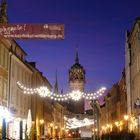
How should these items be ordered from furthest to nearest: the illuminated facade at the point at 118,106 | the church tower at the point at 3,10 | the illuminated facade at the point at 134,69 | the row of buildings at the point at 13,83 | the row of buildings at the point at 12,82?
the illuminated facade at the point at 118,106 < the illuminated facade at the point at 134,69 < the church tower at the point at 3,10 < the row of buildings at the point at 13,83 < the row of buildings at the point at 12,82

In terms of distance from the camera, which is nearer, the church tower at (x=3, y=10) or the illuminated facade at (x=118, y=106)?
the church tower at (x=3, y=10)

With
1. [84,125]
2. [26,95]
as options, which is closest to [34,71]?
[26,95]

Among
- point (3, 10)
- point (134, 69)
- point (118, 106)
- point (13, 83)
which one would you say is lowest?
point (118, 106)

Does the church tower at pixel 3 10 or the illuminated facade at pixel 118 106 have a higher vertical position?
the church tower at pixel 3 10

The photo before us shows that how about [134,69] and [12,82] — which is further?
[134,69]

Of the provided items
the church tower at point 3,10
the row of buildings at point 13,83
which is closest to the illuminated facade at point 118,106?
the row of buildings at point 13,83

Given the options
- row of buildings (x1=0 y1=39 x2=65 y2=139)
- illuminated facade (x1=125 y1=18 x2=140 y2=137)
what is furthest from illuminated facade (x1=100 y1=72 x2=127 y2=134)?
row of buildings (x1=0 y1=39 x2=65 y2=139)

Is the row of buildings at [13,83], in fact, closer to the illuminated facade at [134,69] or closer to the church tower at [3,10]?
the church tower at [3,10]

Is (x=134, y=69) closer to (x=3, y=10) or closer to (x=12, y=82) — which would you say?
(x=12, y=82)

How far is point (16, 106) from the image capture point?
2229 inches

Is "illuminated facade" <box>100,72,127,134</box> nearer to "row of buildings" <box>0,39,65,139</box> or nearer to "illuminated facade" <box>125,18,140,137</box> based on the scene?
"illuminated facade" <box>125,18,140,137</box>

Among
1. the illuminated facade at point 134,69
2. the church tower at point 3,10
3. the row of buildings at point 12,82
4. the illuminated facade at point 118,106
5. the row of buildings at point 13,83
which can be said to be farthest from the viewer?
the illuminated facade at point 118,106

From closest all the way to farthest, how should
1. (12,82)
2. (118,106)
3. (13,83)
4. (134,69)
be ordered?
(12,82) → (13,83) → (134,69) → (118,106)

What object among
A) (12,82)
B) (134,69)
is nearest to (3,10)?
(12,82)
